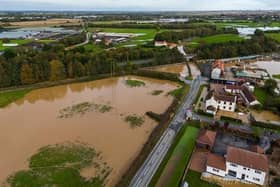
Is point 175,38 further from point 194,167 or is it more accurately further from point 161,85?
point 194,167

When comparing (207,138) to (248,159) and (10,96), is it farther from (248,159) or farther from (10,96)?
(10,96)

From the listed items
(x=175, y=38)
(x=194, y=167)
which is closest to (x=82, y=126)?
(x=194, y=167)

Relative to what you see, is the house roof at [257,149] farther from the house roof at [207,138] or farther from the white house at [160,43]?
the white house at [160,43]

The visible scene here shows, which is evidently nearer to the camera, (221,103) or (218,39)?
(221,103)

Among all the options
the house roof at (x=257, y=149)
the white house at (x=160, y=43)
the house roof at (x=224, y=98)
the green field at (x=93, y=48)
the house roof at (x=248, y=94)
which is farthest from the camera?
the white house at (x=160, y=43)

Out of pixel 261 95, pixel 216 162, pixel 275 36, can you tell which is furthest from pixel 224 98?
pixel 275 36

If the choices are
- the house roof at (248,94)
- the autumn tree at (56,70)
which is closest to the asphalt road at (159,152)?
the house roof at (248,94)
